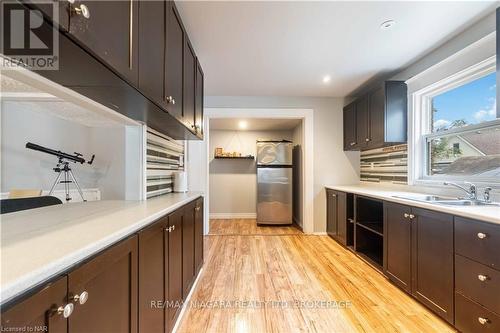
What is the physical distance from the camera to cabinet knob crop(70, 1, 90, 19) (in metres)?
0.76

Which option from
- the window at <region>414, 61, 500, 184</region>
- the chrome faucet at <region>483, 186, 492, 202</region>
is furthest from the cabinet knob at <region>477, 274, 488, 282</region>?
the window at <region>414, 61, 500, 184</region>

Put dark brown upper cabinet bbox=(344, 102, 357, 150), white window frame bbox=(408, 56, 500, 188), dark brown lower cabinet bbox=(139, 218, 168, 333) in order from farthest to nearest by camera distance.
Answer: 1. dark brown upper cabinet bbox=(344, 102, 357, 150)
2. white window frame bbox=(408, 56, 500, 188)
3. dark brown lower cabinet bbox=(139, 218, 168, 333)

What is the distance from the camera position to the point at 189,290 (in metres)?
2.05

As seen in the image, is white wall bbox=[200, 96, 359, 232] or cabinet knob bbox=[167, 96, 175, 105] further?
A: white wall bbox=[200, 96, 359, 232]

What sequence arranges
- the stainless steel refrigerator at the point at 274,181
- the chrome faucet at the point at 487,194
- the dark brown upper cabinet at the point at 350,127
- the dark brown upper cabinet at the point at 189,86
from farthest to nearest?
1. the stainless steel refrigerator at the point at 274,181
2. the dark brown upper cabinet at the point at 350,127
3. the dark brown upper cabinet at the point at 189,86
4. the chrome faucet at the point at 487,194

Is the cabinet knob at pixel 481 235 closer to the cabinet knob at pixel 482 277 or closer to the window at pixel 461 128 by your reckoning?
the cabinet knob at pixel 482 277

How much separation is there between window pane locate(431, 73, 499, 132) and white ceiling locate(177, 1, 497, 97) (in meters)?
0.53

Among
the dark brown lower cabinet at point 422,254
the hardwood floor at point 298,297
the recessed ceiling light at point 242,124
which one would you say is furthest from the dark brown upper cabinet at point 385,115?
the recessed ceiling light at point 242,124

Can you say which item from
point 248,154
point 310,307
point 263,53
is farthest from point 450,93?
point 248,154

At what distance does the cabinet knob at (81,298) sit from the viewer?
64cm

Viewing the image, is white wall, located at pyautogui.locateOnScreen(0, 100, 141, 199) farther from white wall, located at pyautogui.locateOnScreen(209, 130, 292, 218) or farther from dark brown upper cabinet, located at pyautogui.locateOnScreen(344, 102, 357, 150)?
white wall, located at pyautogui.locateOnScreen(209, 130, 292, 218)

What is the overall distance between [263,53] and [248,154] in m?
3.13

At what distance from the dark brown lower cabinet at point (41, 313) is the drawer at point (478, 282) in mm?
1997

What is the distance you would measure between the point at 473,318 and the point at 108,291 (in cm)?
202
